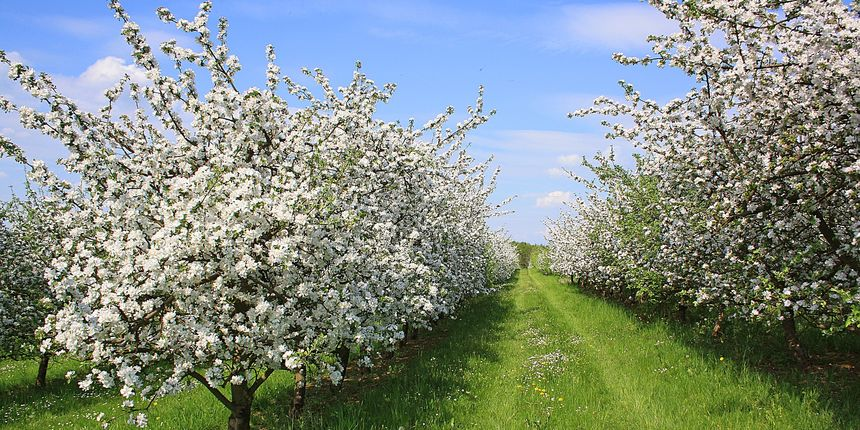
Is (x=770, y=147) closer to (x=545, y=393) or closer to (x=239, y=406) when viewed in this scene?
(x=545, y=393)

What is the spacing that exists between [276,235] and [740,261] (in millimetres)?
8334

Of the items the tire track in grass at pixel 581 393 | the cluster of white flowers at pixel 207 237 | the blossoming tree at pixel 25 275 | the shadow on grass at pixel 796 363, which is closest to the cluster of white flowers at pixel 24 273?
the blossoming tree at pixel 25 275

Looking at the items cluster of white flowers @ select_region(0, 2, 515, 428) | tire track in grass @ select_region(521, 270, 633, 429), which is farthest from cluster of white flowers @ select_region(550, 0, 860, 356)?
cluster of white flowers @ select_region(0, 2, 515, 428)

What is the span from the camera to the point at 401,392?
10898 mm

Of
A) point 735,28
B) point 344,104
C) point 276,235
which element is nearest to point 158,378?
point 276,235

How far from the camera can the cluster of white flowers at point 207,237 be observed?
643 centimetres

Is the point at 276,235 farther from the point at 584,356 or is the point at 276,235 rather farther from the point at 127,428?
the point at 584,356

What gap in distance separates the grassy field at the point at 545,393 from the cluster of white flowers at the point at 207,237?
6.99 feet

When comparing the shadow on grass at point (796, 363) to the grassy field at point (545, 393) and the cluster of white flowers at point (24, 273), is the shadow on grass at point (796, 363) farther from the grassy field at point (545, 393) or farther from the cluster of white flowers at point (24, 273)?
the cluster of white flowers at point (24, 273)

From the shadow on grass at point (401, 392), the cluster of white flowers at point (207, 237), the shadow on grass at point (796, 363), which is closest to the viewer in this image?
the cluster of white flowers at point (207, 237)

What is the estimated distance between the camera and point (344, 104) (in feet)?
39.2

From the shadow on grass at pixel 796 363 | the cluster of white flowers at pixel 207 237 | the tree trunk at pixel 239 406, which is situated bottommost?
the shadow on grass at pixel 796 363

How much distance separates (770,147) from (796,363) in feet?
21.7

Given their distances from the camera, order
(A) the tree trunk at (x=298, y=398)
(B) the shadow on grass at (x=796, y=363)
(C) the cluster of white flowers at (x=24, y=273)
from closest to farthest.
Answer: (B) the shadow on grass at (x=796, y=363), (A) the tree trunk at (x=298, y=398), (C) the cluster of white flowers at (x=24, y=273)
